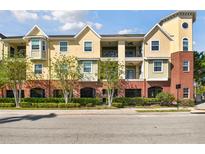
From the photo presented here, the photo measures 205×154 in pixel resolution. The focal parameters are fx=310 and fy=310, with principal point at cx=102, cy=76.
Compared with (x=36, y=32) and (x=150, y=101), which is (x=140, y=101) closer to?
(x=150, y=101)

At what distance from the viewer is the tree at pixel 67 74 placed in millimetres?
33406

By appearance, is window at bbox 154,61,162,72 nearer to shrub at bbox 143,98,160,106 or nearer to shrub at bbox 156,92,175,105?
shrub at bbox 156,92,175,105

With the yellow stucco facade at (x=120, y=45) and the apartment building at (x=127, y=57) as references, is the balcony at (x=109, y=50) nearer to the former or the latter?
the apartment building at (x=127, y=57)

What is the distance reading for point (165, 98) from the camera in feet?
114

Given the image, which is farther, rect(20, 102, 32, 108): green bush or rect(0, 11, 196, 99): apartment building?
rect(0, 11, 196, 99): apartment building

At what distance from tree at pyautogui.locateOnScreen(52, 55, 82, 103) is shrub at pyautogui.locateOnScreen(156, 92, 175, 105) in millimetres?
9354

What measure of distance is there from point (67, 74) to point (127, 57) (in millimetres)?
9117

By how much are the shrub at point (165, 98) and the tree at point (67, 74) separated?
30.7ft

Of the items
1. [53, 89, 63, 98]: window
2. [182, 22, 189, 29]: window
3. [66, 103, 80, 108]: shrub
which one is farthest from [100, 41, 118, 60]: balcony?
[66, 103, 80, 108]: shrub

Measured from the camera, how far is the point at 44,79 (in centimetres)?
3856

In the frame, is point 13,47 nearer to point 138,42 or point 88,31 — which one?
point 88,31

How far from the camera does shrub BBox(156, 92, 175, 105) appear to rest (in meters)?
34.8

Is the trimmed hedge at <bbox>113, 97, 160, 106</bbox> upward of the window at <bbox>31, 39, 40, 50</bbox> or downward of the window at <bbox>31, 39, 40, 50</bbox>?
downward

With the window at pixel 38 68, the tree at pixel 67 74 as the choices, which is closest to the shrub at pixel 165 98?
the tree at pixel 67 74
